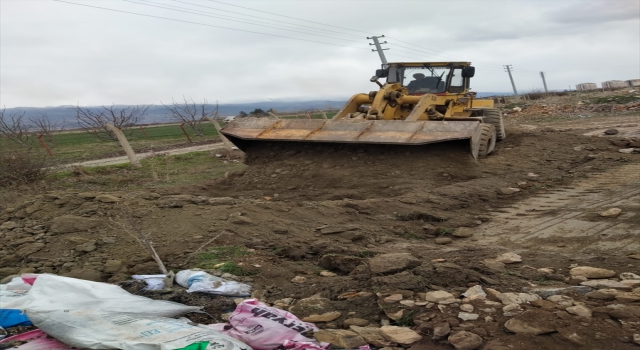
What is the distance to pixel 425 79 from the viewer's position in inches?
501

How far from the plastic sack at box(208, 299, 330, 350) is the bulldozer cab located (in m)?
9.60

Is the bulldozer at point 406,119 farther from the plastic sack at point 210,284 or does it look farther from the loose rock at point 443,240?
the plastic sack at point 210,284

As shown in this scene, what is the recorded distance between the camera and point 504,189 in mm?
8828

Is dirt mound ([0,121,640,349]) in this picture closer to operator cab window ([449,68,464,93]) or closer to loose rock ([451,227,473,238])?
loose rock ([451,227,473,238])

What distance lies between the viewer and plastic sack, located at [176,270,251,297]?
4523mm

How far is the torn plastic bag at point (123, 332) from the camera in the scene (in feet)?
10.5

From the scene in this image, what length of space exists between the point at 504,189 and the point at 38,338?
703 centimetres

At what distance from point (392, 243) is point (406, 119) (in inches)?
187

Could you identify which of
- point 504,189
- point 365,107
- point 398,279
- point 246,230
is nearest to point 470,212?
point 504,189

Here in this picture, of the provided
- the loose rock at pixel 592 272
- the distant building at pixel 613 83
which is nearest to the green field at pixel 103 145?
the loose rock at pixel 592 272

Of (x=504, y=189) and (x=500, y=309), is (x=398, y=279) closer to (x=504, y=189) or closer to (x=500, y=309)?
(x=500, y=309)

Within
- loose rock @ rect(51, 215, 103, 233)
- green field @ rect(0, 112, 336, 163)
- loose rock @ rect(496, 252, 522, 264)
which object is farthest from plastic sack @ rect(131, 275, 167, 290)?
green field @ rect(0, 112, 336, 163)

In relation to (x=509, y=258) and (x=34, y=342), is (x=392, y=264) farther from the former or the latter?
(x=34, y=342)

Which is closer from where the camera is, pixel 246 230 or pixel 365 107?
pixel 246 230
